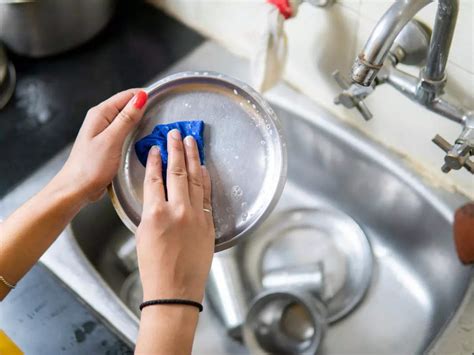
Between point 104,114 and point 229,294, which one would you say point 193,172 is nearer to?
point 104,114

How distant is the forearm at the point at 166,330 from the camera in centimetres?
58

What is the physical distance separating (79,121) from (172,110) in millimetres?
294

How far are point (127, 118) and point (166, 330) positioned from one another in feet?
0.90

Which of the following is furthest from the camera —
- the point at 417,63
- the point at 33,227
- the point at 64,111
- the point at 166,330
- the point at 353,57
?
the point at 64,111

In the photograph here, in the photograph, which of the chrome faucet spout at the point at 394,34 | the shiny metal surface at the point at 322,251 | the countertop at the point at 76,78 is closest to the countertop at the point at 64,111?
the countertop at the point at 76,78

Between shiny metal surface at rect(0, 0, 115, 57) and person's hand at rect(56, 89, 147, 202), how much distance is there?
0.32 metres

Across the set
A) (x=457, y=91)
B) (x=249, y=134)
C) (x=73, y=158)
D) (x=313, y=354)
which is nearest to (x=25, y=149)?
(x=73, y=158)

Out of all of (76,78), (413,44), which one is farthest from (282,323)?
(76,78)

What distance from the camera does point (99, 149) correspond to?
71cm

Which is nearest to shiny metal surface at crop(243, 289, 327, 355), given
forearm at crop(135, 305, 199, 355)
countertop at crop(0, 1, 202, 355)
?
countertop at crop(0, 1, 202, 355)

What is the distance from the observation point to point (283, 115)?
1040 millimetres

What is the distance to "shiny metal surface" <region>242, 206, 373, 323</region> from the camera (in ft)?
3.23

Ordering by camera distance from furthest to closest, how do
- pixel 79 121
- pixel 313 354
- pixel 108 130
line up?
pixel 79 121, pixel 313 354, pixel 108 130

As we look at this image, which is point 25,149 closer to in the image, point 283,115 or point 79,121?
point 79,121
